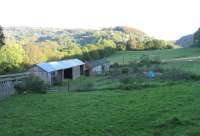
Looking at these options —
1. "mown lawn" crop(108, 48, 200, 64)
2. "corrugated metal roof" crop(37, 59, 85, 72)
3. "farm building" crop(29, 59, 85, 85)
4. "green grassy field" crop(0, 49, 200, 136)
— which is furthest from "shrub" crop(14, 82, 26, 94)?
"mown lawn" crop(108, 48, 200, 64)

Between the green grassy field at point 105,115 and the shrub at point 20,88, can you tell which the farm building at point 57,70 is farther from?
the green grassy field at point 105,115

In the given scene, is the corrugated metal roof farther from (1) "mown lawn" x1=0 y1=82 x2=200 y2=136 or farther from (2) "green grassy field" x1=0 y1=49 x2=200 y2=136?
(1) "mown lawn" x1=0 y1=82 x2=200 y2=136

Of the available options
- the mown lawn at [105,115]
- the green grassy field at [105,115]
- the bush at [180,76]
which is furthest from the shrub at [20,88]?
the bush at [180,76]

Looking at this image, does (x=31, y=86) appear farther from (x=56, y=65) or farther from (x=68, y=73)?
(x=68, y=73)

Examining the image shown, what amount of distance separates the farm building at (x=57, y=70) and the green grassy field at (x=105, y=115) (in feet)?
43.1

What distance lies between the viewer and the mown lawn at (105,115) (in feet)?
38.7

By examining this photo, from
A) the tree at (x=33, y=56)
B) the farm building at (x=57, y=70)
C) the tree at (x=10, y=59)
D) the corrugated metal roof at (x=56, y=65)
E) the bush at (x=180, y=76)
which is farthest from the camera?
the tree at (x=33, y=56)

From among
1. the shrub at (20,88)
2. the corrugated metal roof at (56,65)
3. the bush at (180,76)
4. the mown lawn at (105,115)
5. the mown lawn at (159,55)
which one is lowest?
the mown lawn at (105,115)

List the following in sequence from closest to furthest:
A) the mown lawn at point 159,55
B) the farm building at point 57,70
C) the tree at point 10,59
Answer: the farm building at point 57,70, the tree at point 10,59, the mown lawn at point 159,55

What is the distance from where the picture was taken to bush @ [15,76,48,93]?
23500 millimetres

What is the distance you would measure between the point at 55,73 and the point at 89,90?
12.7 metres

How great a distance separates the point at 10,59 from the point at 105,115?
32.5m

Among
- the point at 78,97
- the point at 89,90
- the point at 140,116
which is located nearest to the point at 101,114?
the point at 140,116

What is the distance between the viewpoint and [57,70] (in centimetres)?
3728
